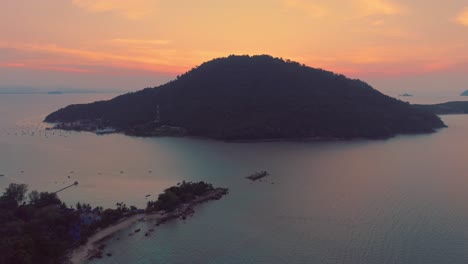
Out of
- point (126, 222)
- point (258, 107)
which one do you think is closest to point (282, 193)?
point (126, 222)

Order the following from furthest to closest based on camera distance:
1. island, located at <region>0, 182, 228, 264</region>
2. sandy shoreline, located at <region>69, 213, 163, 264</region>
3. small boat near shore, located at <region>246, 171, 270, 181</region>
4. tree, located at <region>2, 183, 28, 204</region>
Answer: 1. small boat near shore, located at <region>246, 171, 270, 181</region>
2. tree, located at <region>2, 183, 28, 204</region>
3. sandy shoreline, located at <region>69, 213, 163, 264</region>
4. island, located at <region>0, 182, 228, 264</region>

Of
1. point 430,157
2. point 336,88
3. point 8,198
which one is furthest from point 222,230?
point 336,88

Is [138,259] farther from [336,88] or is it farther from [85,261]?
[336,88]

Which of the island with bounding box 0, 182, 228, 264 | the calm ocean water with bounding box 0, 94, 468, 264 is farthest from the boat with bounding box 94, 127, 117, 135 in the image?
the island with bounding box 0, 182, 228, 264

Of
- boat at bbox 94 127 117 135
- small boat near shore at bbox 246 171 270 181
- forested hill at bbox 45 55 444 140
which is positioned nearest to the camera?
small boat near shore at bbox 246 171 270 181

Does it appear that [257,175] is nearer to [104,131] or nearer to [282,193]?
[282,193]

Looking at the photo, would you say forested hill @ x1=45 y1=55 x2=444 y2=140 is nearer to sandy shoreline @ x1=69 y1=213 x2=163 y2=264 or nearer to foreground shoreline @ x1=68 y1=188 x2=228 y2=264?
foreground shoreline @ x1=68 y1=188 x2=228 y2=264
